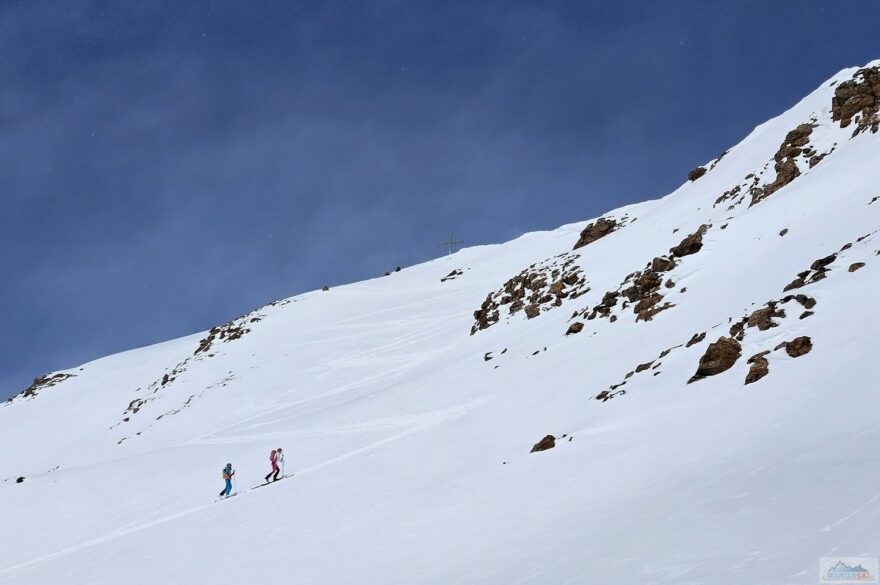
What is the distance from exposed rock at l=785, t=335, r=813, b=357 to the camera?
1312 cm

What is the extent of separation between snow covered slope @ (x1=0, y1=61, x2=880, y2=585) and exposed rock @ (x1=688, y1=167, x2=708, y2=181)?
2.38m

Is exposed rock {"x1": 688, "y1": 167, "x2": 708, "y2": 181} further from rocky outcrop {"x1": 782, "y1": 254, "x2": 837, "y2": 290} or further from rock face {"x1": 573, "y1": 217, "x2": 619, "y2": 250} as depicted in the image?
rocky outcrop {"x1": 782, "y1": 254, "x2": 837, "y2": 290}

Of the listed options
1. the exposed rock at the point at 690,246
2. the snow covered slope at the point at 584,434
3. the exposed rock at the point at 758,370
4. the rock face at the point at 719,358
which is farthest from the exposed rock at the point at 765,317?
the exposed rock at the point at 690,246

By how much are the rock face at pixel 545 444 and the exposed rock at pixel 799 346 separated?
17.9ft

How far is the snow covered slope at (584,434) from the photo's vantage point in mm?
7760

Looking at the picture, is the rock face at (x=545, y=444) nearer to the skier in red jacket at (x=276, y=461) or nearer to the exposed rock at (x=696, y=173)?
the skier in red jacket at (x=276, y=461)

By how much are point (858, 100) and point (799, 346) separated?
27379 millimetres

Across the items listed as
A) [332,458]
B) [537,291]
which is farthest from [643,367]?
[537,291]

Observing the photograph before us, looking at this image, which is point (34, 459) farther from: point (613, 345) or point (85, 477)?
point (613, 345)

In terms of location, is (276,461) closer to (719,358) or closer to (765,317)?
(719,358)

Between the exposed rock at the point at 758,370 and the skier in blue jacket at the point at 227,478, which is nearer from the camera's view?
the exposed rock at the point at 758,370

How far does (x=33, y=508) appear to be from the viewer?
26016mm

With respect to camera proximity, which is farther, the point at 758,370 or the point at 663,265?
the point at 663,265

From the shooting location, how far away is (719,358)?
14711 millimetres
